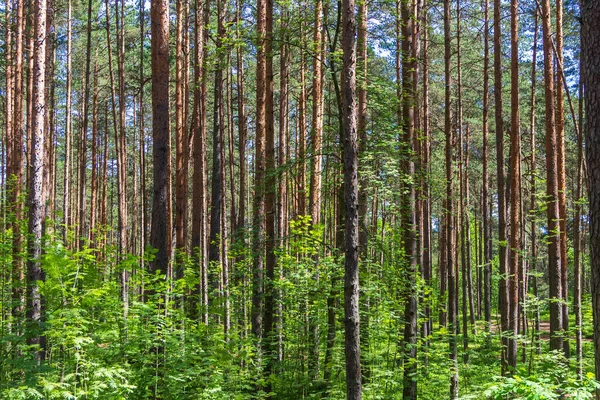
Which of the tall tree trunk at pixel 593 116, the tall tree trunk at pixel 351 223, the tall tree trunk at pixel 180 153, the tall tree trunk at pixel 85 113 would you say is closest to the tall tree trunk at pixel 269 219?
the tall tree trunk at pixel 351 223

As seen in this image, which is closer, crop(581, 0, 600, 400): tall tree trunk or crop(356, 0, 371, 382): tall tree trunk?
crop(581, 0, 600, 400): tall tree trunk

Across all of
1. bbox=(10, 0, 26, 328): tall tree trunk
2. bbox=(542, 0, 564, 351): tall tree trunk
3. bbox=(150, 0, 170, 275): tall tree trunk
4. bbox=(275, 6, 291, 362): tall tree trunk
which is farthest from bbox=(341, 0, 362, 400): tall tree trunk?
bbox=(10, 0, 26, 328): tall tree trunk

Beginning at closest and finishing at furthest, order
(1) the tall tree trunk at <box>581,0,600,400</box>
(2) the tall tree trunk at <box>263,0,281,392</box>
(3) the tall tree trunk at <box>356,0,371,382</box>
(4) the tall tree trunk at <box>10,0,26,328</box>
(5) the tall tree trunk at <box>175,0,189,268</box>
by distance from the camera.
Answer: (1) the tall tree trunk at <box>581,0,600,400</box> < (3) the tall tree trunk at <box>356,0,371,382</box> < (2) the tall tree trunk at <box>263,0,281,392</box> < (4) the tall tree trunk at <box>10,0,26,328</box> < (5) the tall tree trunk at <box>175,0,189,268</box>

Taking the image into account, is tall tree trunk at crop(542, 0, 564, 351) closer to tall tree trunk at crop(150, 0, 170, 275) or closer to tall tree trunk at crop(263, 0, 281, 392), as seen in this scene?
tall tree trunk at crop(263, 0, 281, 392)

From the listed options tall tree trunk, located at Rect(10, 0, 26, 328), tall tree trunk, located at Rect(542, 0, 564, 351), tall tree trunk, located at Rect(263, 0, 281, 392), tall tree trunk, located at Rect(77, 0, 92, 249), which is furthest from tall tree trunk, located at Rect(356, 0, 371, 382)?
tall tree trunk, located at Rect(10, 0, 26, 328)

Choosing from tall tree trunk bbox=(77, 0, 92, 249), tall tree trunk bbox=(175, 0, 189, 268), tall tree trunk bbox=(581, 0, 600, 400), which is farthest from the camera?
tall tree trunk bbox=(77, 0, 92, 249)

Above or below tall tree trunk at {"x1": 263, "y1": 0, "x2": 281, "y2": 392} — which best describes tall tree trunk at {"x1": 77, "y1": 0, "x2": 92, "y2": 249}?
above

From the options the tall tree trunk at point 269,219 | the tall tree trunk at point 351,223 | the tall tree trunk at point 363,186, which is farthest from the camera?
the tall tree trunk at point 269,219

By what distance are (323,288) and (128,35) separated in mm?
19759

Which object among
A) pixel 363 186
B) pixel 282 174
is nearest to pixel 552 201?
pixel 363 186

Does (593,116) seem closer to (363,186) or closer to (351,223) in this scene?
(351,223)

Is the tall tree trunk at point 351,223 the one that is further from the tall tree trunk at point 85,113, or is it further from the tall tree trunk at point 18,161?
the tall tree trunk at point 18,161

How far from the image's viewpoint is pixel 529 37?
23484mm

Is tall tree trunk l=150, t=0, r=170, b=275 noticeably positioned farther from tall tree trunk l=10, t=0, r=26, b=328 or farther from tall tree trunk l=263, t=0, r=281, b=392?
tall tree trunk l=10, t=0, r=26, b=328
